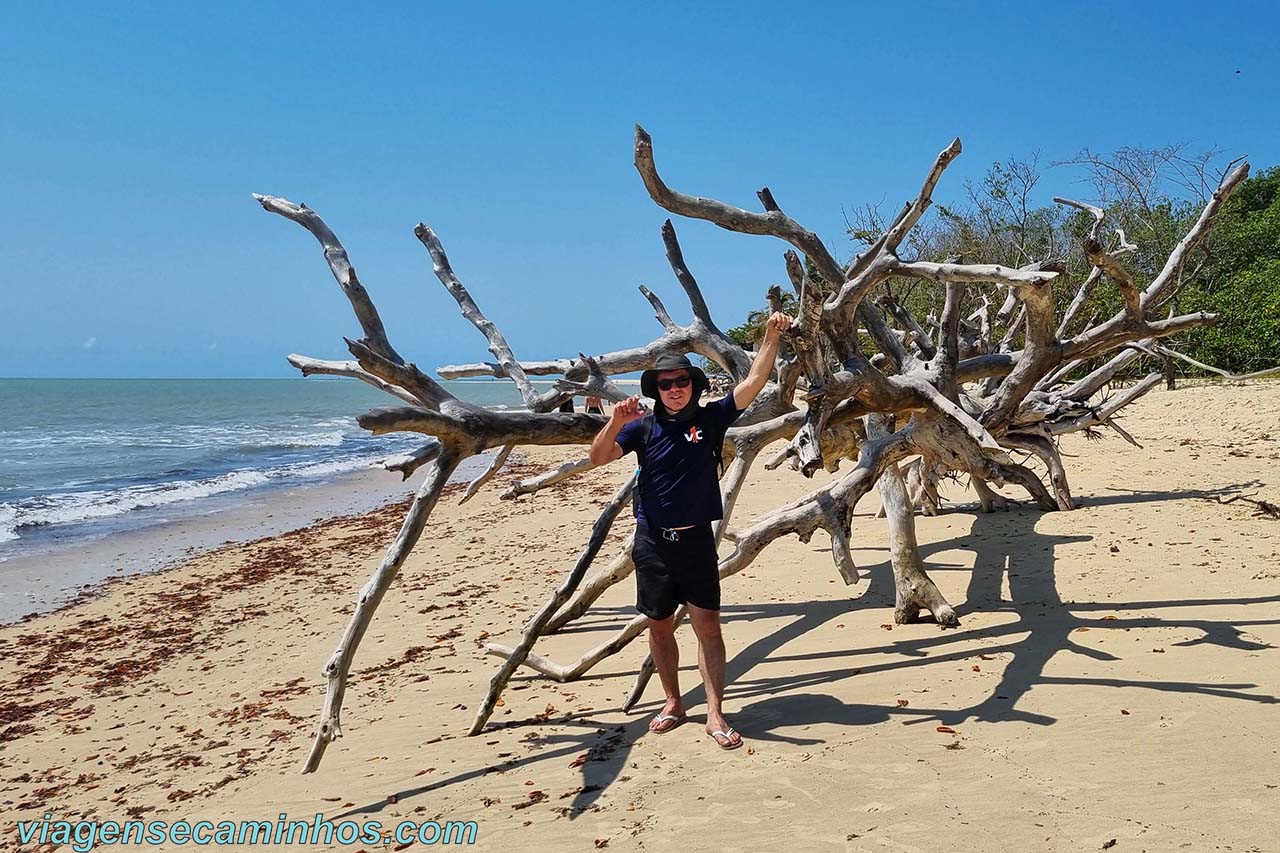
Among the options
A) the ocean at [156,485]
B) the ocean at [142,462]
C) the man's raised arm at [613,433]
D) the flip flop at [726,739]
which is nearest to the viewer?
the flip flop at [726,739]

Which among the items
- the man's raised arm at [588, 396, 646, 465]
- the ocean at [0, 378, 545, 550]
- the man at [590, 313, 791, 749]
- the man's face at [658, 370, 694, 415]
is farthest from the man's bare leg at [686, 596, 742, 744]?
the ocean at [0, 378, 545, 550]

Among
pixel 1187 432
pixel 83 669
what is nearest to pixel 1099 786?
pixel 83 669

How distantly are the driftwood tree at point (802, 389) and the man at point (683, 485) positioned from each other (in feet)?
1.42

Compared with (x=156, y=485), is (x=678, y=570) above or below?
above

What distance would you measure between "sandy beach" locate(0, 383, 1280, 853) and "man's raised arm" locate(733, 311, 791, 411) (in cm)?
148

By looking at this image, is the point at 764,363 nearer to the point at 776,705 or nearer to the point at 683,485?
the point at 683,485

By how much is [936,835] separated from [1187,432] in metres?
13.0

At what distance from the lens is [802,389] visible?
16.8 ft

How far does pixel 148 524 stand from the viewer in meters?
13.3

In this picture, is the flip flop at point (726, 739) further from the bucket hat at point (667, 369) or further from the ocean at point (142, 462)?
the ocean at point (142, 462)

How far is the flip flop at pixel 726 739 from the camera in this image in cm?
358

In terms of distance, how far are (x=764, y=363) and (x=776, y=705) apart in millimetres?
1677

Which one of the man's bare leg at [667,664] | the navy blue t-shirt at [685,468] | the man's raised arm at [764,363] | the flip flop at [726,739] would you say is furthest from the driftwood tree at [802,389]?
the flip flop at [726,739]

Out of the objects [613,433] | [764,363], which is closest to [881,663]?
[764,363]
